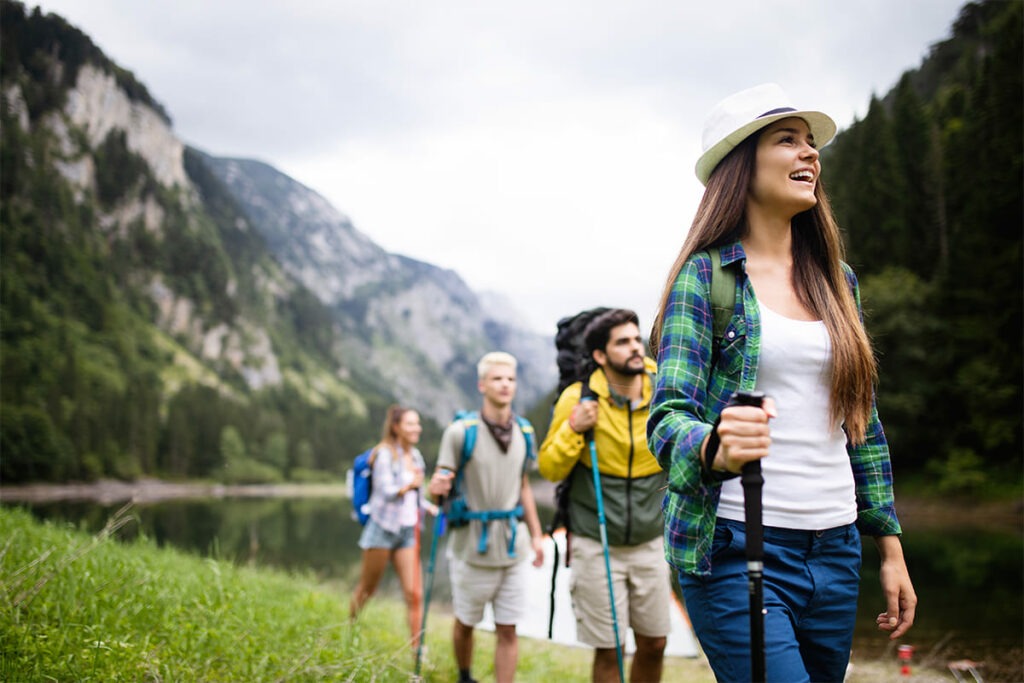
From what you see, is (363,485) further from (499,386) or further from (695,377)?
(695,377)

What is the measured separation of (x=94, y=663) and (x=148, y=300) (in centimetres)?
19253

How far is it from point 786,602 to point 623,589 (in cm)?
293

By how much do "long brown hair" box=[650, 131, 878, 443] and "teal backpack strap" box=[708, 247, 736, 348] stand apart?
0.34 feet

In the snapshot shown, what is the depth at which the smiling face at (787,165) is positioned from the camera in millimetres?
2223

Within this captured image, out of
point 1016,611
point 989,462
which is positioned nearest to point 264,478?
point 989,462

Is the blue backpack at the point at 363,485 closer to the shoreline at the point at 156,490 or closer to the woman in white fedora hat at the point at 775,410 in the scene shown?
the woman in white fedora hat at the point at 775,410

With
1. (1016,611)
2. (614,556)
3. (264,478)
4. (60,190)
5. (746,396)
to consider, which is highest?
(60,190)

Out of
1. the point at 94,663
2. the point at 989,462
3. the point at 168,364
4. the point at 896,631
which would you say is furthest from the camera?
the point at 168,364

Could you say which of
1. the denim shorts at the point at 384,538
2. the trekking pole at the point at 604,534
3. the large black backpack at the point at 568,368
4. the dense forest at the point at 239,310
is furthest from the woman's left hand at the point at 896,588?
the dense forest at the point at 239,310

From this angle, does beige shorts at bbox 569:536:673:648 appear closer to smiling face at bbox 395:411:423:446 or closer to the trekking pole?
the trekking pole

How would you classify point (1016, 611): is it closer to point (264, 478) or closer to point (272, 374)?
point (264, 478)

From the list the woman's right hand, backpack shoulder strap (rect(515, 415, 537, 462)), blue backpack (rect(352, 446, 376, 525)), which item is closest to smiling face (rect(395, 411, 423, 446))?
A: blue backpack (rect(352, 446, 376, 525))

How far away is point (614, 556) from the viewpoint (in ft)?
15.8

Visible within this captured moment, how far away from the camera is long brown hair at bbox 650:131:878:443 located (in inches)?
82.6
